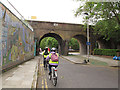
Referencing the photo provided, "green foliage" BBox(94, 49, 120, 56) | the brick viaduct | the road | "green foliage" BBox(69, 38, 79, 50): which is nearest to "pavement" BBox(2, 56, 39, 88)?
the road

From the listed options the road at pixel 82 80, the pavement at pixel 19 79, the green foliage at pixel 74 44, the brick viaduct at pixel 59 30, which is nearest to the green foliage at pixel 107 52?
the brick viaduct at pixel 59 30

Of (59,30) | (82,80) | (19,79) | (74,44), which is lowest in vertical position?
(82,80)

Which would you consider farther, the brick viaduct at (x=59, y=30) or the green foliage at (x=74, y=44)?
the green foliage at (x=74, y=44)

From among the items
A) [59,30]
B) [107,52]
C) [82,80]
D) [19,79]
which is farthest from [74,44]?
[19,79]

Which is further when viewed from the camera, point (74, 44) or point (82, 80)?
point (74, 44)

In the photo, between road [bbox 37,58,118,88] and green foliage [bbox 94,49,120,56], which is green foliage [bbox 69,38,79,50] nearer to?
green foliage [bbox 94,49,120,56]

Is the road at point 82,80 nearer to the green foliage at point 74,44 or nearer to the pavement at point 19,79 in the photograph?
the pavement at point 19,79

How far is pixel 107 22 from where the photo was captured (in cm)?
1346

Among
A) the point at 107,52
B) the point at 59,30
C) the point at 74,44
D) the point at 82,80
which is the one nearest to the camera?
the point at 82,80

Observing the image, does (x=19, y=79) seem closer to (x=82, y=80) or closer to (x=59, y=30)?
(x=82, y=80)

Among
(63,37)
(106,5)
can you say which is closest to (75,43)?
(63,37)

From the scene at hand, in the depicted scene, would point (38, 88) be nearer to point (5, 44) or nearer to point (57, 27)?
point (5, 44)

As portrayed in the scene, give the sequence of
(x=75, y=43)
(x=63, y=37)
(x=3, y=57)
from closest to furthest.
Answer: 1. (x=3, y=57)
2. (x=63, y=37)
3. (x=75, y=43)

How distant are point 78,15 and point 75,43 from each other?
45457 mm
